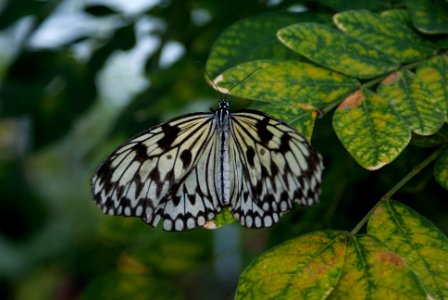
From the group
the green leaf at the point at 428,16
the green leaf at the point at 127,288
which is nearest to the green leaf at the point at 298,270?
the green leaf at the point at 428,16

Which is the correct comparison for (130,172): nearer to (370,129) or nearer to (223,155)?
(223,155)

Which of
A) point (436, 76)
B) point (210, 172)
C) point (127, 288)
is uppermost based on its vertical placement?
point (436, 76)

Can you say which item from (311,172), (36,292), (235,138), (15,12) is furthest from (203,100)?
(36,292)

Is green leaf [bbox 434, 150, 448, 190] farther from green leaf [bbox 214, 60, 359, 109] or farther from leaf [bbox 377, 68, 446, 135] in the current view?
green leaf [bbox 214, 60, 359, 109]

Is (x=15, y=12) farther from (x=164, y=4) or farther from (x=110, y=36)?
(x=164, y=4)

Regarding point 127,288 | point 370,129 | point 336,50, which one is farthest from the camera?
point 127,288

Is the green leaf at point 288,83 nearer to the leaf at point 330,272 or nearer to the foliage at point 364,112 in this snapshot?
the foliage at point 364,112

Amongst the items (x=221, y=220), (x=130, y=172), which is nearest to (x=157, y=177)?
(x=130, y=172)
